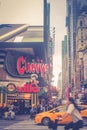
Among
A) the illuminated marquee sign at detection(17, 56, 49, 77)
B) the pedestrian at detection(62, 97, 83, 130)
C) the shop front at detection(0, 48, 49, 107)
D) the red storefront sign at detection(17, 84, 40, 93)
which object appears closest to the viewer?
the pedestrian at detection(62, 97, 83, 130)

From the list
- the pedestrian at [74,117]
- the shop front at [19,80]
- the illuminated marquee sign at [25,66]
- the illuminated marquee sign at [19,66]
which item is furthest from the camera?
the illuminated marquee sign at [25,66]

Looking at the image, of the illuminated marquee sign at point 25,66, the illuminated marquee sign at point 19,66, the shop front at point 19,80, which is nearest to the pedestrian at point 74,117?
the shop front at point 19,80

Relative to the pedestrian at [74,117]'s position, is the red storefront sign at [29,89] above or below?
below

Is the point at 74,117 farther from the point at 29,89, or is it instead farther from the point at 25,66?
the point at 25,66

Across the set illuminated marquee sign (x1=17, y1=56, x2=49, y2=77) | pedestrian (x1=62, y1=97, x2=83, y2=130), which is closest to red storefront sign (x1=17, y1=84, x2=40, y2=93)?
illuminated marquee sign (x1=17, y1=56, x2=49, y2=77)

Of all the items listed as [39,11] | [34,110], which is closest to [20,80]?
[34,110]

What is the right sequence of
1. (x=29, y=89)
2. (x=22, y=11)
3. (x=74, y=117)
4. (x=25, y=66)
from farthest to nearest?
(x=22, y=11), (x=25, y=66), (x=29, y=89), (x=74, y=117)

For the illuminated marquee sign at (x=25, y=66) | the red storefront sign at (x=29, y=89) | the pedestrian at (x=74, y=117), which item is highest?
the pedestrian at (x=74, y=117)

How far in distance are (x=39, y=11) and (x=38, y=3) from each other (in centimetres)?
196

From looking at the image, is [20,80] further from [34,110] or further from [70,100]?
[70,100]

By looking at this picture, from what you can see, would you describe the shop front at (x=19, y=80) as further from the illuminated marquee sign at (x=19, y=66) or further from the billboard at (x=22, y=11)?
the billboard at (x=22, y=11)

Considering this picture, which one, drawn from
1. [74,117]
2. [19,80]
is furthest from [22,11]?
[74,117]

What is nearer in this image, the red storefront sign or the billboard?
the red storefront sign

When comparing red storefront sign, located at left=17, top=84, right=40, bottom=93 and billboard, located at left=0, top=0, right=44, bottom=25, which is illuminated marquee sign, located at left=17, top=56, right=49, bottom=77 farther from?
billboard, located at left=0, top=0, right=44, bottom=25
